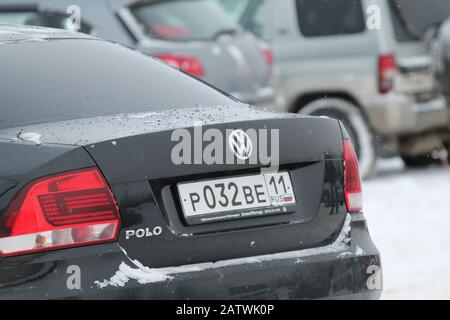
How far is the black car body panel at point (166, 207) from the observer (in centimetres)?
406

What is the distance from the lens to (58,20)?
989cm

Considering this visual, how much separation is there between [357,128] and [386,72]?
0.60 metres

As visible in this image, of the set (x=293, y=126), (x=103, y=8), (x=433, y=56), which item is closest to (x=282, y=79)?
(x=433, y=56)

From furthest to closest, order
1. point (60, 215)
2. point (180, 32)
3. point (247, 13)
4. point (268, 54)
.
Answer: point (247, 13)
point (268, 54)
point (180, 32)
point (60, 215)

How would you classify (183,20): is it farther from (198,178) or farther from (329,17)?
(198,178)

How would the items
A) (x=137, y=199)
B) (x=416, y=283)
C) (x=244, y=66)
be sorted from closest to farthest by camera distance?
(x=137, y=199) → (x=416, y=283) → (x=244, y=66)

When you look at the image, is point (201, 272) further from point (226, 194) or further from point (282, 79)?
point (282, 79)

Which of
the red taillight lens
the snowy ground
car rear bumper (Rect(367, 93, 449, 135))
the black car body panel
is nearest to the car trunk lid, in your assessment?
the black car body panel

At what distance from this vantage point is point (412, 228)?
910 centimetres

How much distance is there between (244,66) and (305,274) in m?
6.73

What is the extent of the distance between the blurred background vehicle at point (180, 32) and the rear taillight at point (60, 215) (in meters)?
5.82

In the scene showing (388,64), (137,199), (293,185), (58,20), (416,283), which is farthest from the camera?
(388,64)

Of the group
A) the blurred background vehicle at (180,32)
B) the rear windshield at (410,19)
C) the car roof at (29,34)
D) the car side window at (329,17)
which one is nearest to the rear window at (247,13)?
the car side window at (329,17)

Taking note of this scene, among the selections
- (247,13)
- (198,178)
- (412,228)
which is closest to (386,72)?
(247,13)
